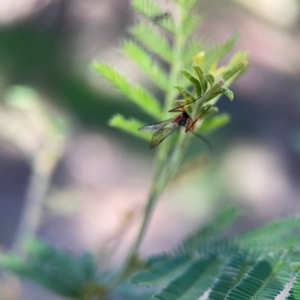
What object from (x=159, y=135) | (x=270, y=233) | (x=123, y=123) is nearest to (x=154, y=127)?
(x=159, y=135)

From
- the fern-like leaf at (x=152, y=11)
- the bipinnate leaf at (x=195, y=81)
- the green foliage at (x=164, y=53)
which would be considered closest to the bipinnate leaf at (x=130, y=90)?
the green foliage at (x=164, y=53)

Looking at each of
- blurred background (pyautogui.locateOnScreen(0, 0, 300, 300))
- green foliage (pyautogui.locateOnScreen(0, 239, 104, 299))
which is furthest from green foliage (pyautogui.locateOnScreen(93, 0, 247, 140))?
blurred background (pyautogui.locateOnScreen(0, 0, 300, 300))

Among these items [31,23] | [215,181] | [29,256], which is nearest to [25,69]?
[31,23]

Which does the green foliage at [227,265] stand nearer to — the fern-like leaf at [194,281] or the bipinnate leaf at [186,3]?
the fern-like leaf at [194,281]

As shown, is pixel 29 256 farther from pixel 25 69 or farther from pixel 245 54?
pixel 25 69

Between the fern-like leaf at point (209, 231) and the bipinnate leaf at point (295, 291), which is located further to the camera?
the fern-like leaf at point (209, 231)

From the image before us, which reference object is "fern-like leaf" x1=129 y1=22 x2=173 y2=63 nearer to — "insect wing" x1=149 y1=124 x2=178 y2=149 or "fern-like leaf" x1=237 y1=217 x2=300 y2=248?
"insect wing" x1=149 y1=124 x2=178 y2=149
